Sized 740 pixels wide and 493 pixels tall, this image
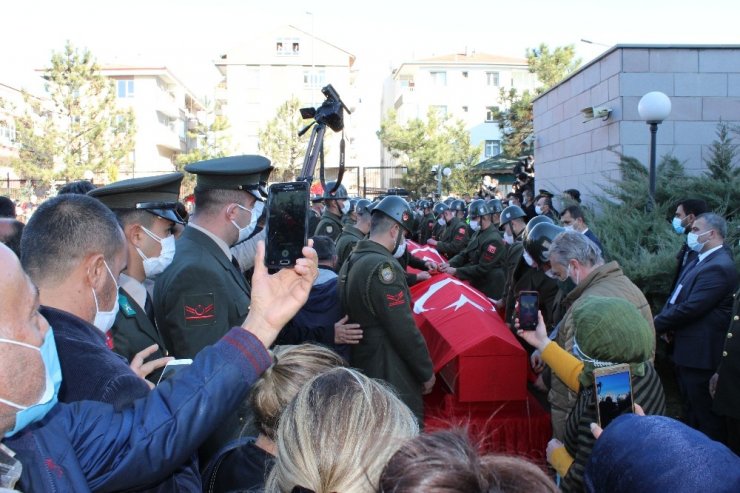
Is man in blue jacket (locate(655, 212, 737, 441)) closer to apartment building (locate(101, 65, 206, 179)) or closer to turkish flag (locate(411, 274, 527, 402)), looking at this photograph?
turkish flag (locate(411, 274, 527, 402))

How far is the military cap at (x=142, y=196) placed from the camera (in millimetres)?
3303

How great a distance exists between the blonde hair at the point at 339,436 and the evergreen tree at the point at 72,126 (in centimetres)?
2985

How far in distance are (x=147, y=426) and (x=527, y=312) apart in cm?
223

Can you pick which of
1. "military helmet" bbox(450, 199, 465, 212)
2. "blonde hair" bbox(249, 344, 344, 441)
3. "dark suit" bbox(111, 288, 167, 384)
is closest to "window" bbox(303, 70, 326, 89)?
"military helmet" bbox(450, 199, 465, 212)

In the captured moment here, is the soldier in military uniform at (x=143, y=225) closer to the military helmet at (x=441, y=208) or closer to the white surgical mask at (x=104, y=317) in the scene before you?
the white surgical mask at (x=104, y=317)

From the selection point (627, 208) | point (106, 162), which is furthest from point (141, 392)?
point (106, 162)

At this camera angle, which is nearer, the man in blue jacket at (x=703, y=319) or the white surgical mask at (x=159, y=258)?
the white surgical mask at (x=159, y=258)

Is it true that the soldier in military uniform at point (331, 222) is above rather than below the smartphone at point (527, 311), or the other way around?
above

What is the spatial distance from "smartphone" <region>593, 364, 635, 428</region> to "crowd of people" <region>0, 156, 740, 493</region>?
0.04 meters

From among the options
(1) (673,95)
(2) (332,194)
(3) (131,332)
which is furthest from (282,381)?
(1) (673,95)

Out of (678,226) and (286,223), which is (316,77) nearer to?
(678,226)

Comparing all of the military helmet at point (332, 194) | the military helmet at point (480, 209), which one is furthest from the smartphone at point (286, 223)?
the military helmet at point (480, 209)

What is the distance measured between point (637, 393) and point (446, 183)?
1503 inches

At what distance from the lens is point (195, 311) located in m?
3.08
